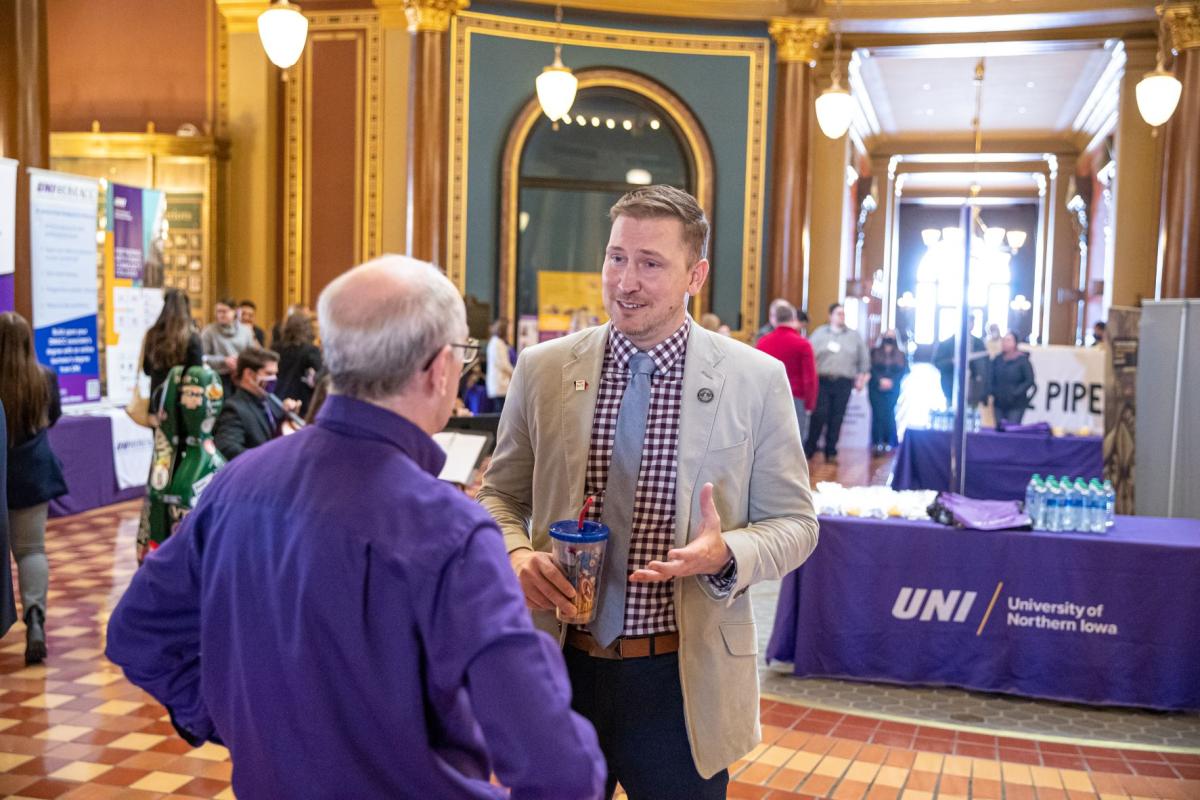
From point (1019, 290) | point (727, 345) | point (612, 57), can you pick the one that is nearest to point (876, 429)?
point (612, 57)

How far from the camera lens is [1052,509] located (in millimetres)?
4574

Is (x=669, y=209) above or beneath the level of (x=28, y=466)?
above

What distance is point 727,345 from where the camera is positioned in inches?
80.9

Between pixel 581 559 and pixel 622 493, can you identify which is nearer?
pixel 581 559

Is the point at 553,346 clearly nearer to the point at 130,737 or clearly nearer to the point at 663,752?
the point at 663,752

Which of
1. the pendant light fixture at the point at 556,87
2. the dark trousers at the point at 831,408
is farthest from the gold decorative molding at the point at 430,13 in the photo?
the dark trousers at the point at 831,408

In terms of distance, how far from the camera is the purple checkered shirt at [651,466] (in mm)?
1900

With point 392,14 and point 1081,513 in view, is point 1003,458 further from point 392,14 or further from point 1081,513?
point 392,14

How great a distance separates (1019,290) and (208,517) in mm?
34662

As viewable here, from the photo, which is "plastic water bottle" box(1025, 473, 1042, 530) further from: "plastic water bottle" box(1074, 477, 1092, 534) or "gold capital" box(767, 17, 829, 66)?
"gold capital" box(767, 17, 829, 66)

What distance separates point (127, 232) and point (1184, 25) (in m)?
10.7

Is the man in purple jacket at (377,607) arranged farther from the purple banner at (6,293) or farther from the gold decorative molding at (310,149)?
the gold decorative molding at (310,149)

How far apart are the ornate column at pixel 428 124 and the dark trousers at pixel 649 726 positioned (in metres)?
9.81

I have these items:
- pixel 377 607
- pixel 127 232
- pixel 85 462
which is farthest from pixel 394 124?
pixel 377 607
